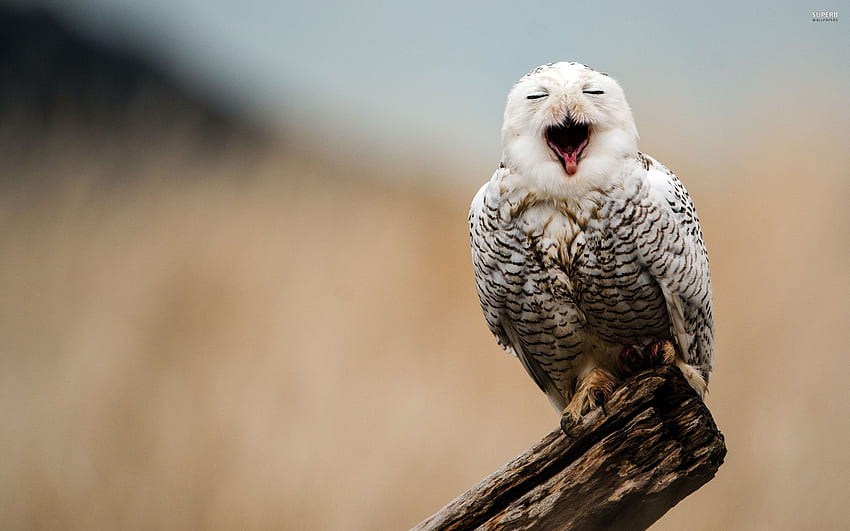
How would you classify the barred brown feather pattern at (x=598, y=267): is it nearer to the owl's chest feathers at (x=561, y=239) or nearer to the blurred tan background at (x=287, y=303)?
the owl's chest feathers at (x=561, y=239)

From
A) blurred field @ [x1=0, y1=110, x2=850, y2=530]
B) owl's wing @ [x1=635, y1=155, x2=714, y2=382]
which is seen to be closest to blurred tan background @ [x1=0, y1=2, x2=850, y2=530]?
blurred field @ [x1=0, y1=110, x2=850, y2=530]

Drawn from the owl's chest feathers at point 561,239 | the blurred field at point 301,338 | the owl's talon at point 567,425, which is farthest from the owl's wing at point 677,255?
the blurred field at point 301,338

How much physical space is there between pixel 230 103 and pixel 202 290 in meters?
0.84

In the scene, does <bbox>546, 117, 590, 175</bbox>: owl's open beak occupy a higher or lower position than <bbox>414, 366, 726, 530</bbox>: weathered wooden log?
higher

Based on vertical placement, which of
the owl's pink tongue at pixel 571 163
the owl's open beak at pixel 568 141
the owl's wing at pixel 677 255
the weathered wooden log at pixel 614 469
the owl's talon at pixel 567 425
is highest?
the owl's open beak at pixel 568 141

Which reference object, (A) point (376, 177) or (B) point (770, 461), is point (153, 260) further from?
(B) point (770, 461)

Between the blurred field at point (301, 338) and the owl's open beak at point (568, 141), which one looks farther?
the blurred field at point (301, 338)

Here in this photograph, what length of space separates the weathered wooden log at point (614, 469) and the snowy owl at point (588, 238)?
0.29ft

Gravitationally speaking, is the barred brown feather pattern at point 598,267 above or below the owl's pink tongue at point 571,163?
below

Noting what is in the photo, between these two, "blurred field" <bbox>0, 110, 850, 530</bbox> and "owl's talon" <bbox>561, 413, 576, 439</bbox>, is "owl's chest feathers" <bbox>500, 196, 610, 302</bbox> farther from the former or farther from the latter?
"blurred field" <bbox>0, 110, 850, 530</bbox>

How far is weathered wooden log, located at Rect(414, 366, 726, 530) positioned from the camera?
1739 millimetres

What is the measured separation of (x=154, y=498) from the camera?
3.13 m

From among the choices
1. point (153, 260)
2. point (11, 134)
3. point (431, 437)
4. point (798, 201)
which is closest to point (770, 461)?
point (798, 201)

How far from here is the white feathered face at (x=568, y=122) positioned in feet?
5.59
